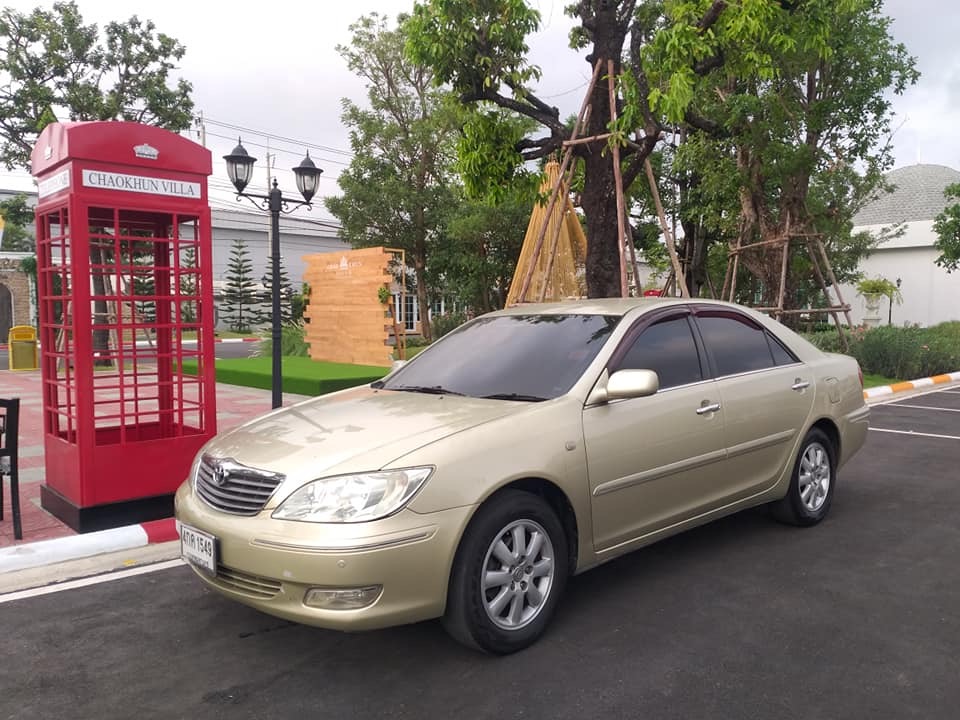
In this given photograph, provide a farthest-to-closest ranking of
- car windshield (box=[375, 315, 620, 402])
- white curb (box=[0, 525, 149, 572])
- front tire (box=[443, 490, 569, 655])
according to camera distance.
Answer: white curb (box=[0, 525, 149, 572]) < car windshield (box=[375, 315, 620, 402]) < front tire (box=[443, 490, 569, 655])

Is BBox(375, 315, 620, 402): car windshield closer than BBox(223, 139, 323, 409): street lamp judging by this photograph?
Yes

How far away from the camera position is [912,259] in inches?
1411

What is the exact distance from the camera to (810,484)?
5414 millimetres

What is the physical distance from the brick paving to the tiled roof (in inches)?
1395

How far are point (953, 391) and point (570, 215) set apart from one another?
24.1 ft

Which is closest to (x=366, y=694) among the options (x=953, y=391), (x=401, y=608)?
(x=401, y=608)

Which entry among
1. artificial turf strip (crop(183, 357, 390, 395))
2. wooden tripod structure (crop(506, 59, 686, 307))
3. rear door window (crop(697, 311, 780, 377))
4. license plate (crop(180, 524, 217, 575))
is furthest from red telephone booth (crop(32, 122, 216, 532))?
artificial turf strip (crop(183, 357, 390, 395))

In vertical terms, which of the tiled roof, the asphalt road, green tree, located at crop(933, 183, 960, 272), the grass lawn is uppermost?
the tiled roof

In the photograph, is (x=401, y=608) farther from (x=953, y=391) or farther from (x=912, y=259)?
(x=912, y=259)

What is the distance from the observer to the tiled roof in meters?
39.3

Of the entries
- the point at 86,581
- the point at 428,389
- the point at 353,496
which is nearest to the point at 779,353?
the point at 428,389

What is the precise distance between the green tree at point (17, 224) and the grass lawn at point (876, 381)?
54.8ft

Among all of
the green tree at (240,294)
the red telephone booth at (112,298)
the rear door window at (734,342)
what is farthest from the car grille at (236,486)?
the green tree at (240,294)

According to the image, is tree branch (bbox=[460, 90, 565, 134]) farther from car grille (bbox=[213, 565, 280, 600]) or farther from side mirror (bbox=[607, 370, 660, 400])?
car grille (bbox=[213, 565, 280, 600])
